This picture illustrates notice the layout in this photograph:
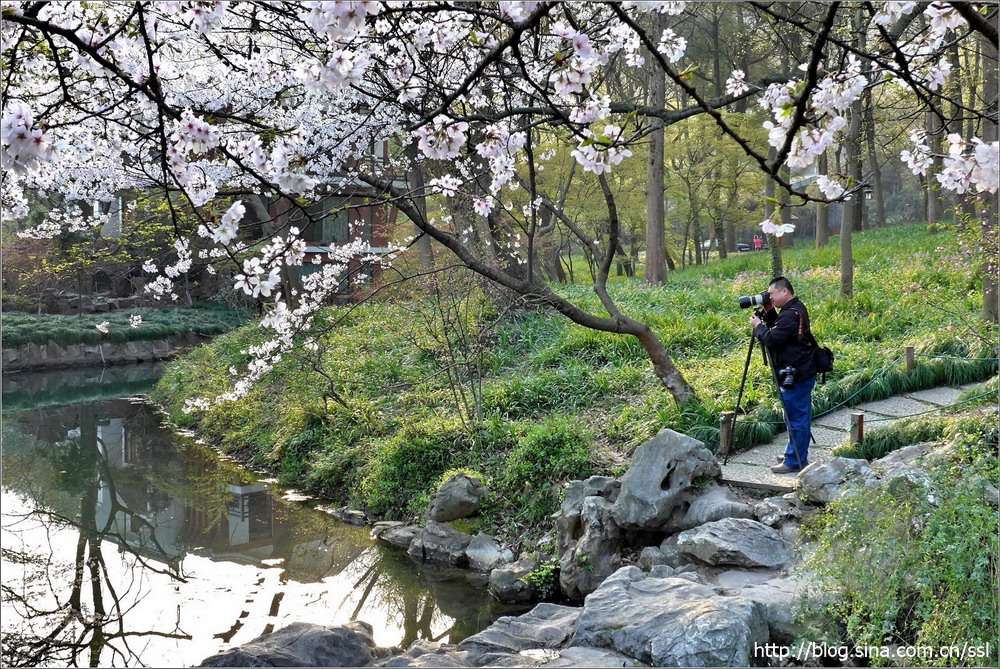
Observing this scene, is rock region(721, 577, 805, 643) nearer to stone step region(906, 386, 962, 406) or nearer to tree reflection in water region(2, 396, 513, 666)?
tree reflection in water region(2, 396, 513, 666)

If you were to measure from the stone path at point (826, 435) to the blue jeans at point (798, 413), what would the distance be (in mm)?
171

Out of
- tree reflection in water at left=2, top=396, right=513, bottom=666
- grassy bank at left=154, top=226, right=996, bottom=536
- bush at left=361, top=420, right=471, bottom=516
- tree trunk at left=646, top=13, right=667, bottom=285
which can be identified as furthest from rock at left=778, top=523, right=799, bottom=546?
Result: tree trunk at left=646, top=13, right=667, bottom=285

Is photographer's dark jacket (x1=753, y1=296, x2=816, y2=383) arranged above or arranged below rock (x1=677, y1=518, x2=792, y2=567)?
above

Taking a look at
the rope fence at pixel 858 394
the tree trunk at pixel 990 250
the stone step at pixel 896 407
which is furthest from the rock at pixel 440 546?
the tree trunk at pixel 990 250

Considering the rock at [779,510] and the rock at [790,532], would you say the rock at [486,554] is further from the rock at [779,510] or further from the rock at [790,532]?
the rock at [790,532]

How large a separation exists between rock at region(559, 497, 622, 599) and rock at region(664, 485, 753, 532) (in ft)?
1.34

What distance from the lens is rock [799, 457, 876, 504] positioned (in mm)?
5404

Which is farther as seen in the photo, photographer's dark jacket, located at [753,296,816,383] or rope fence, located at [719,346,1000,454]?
rope fence, located at [719,346,1000,454]

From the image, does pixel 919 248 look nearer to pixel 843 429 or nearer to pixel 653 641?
pixel 843 429

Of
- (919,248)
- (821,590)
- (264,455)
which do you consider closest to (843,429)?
(821,590)

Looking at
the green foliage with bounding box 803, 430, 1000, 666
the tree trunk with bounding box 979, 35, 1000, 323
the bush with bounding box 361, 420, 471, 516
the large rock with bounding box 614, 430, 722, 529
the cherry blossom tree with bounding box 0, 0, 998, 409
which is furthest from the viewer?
the bush with bounding box 361, 420, 471, 516

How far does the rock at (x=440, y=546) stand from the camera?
696 centimetres

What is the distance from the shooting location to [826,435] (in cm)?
694

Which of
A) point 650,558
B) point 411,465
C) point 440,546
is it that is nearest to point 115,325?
point 411,465
